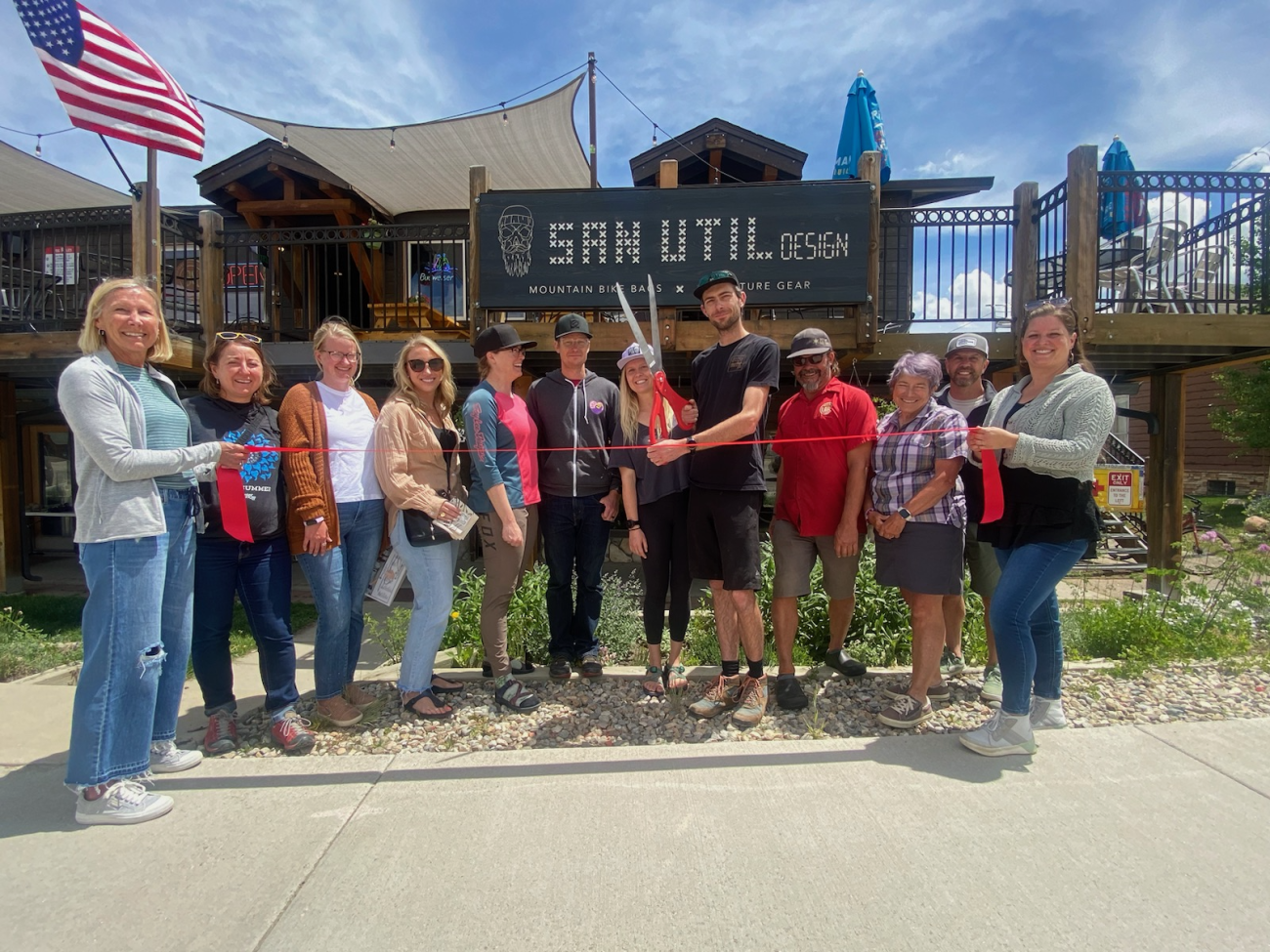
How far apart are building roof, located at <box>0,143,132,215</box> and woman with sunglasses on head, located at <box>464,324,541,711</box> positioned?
8.22 m

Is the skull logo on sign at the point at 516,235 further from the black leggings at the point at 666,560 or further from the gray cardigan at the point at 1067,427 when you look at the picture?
the gray cardigan at the point at 1067,427

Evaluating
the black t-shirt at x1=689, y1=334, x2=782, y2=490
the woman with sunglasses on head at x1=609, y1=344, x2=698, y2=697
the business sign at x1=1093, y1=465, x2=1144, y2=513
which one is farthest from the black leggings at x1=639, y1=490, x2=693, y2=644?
the business sign at x1=1093, y1=465, x2=1144, y2=513

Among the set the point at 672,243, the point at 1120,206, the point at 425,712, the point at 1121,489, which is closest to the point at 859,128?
the point at 1120,206

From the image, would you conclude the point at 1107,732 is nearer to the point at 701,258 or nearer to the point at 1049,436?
the point at 1049,436

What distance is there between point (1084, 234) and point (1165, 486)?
10.1ft

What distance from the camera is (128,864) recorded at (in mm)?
2223

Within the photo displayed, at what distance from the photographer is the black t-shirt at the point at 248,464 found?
296 cm

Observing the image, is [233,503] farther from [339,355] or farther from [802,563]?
[802,563]

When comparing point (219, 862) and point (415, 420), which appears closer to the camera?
point (219, 862)

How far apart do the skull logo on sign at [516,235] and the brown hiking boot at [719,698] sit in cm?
435

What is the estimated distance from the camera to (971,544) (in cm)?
393

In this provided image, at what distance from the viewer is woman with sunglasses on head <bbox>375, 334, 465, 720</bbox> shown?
3.20 m

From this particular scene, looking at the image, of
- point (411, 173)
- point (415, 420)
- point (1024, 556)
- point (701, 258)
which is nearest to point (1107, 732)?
point (1024, 556)

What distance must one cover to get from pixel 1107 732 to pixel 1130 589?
6223mm
